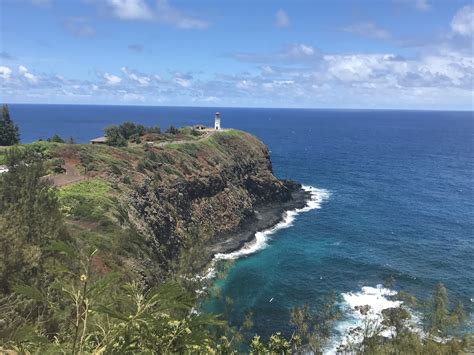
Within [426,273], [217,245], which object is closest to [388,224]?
[426,273]

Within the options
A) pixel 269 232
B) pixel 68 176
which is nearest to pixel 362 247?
pixel 269 232

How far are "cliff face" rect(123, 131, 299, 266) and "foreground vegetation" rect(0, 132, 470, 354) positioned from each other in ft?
10.3

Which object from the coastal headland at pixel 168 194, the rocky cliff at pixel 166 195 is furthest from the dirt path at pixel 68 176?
the rocky cliff at pixel 166 195

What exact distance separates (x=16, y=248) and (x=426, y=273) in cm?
5620

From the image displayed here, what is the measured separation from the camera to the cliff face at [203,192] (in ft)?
188

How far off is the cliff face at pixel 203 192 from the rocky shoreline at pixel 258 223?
94 centimetres

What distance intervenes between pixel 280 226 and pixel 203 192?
1652 centimetres

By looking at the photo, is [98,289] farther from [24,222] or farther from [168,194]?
[168,194]

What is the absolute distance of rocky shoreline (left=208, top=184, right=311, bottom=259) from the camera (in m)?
67.4

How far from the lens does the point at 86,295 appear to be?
280 inches

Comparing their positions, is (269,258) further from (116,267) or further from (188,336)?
(188,336)

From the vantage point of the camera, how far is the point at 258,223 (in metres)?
79.5

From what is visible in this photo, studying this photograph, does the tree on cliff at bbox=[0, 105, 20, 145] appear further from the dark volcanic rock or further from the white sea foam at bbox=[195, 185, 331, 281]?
the white sea foam at bbox=[195, 185, 331, 281]

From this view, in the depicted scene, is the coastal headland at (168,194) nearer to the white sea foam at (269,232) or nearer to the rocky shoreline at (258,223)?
the rocky shoreline at (258,223)
